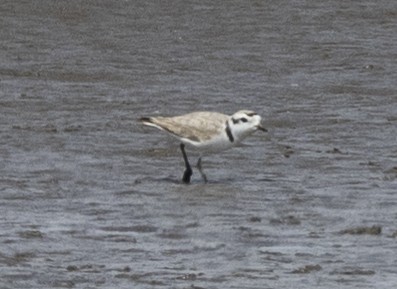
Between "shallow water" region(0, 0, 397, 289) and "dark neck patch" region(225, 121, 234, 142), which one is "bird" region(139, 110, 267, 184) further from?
"shallow water" region(0, 0, 397, 289)

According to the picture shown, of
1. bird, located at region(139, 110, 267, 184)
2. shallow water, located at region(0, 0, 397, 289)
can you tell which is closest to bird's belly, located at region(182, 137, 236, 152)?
bird, located at region(139, 110, 267, 184)

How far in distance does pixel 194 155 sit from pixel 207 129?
89 cm

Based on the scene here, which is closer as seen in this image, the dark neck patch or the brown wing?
the dark neck patch

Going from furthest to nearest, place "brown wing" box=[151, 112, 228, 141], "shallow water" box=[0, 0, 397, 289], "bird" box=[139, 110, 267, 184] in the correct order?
"brown wing" box=[151, 112, 228, 141] → "bird" box=[139, 110, 267, 184] → "shallow water" box=[0, 0, 397, 289]

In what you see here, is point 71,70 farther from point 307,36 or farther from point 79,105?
point 307,36

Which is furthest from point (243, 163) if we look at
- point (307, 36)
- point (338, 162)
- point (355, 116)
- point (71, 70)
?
point (307, 36)

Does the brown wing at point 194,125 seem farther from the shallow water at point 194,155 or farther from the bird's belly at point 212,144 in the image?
the shallow water at point 194,155

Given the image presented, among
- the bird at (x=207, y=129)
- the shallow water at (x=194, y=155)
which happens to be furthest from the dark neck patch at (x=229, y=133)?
the shallow water at (x=194, y=155)

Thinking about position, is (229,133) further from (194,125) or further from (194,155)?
(194,155)

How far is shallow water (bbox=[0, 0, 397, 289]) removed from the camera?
453 inches

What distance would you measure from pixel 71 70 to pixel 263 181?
552cm

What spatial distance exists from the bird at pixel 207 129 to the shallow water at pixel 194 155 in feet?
0.97

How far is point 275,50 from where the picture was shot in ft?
68.7

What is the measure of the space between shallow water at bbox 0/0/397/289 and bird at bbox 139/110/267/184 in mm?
294
